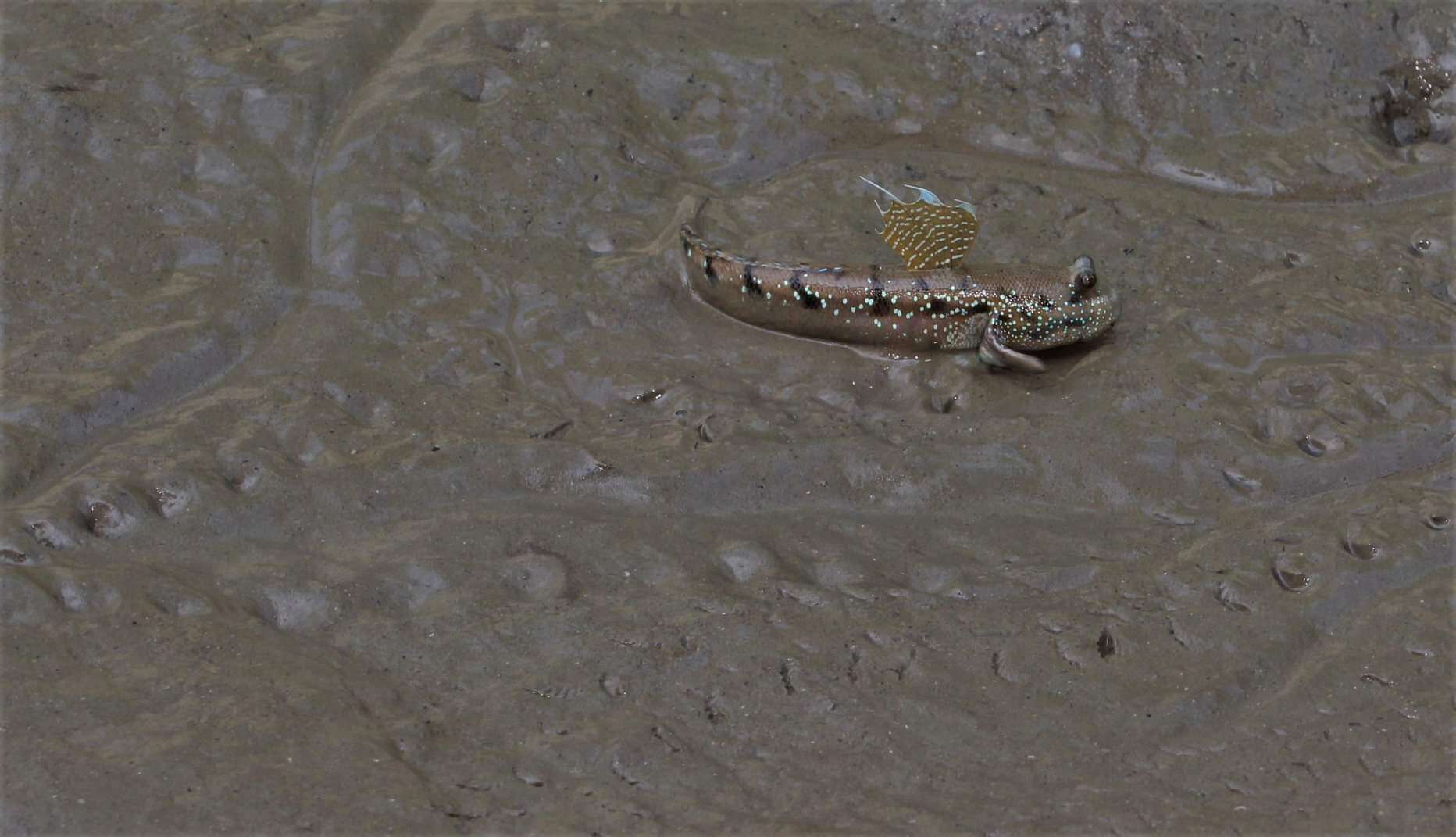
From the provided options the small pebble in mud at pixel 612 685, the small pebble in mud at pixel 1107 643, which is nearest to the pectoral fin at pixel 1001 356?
the small pebble in mud at pixel 1107 643

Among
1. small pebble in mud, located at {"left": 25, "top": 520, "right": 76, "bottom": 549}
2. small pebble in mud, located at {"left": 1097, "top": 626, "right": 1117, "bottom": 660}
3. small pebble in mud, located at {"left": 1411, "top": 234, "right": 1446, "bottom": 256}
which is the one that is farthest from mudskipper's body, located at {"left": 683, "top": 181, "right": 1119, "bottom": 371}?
small pebble in mud, located at {"left": 25, "top": 520, "right": 76, "bottom": 549}

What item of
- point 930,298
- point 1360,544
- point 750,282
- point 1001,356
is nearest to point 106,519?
point 750,282

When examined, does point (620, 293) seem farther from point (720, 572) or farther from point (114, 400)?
point (114, 400)

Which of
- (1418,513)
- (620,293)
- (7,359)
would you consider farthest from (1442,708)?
(7,359)

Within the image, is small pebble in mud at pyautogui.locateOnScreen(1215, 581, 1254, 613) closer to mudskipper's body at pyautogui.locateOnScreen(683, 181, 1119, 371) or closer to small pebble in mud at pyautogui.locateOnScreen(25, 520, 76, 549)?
mudskipper's body at pyautogui.locateOnScreen(683, 181, 1119, 371)

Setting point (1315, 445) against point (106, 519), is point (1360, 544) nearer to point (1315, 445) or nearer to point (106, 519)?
point (1315, 445)

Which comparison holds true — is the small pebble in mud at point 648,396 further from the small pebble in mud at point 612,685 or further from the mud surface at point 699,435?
the small pebble in mud at point 612,685
